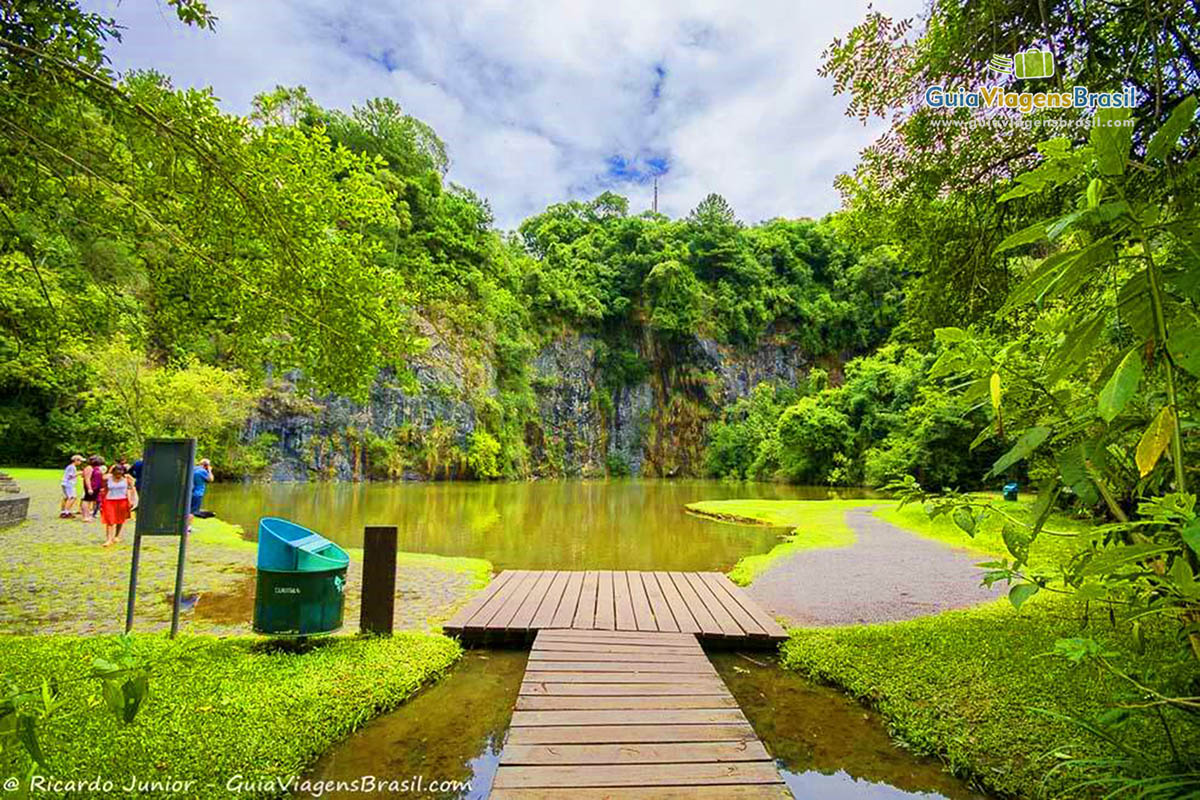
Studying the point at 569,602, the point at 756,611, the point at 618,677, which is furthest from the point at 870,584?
the point at 618,677

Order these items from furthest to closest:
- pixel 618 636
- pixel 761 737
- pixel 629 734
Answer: pixel 618 636 → pixel 761 737 → pixel 629 734

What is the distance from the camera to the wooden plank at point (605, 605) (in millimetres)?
4848

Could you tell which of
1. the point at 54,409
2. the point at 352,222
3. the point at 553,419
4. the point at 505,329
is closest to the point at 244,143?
the point at 352,222

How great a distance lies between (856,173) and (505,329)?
94.0 ft

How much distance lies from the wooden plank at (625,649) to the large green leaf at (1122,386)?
146 inches

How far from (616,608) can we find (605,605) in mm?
139

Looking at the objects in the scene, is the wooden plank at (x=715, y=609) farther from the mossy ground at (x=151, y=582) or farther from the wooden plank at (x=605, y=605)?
the mossy ground at (x=151, y=582)

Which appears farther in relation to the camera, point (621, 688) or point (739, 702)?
point (739, 702)

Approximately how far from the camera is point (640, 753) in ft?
9.18

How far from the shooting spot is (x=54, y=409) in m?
22.0

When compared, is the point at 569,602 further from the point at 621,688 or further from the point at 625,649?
the point at 621,688

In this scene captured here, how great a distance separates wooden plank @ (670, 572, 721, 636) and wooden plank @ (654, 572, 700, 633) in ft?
0.12

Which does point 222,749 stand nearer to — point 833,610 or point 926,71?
point 833,610

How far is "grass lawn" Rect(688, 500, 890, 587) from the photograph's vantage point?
8.12 meters
